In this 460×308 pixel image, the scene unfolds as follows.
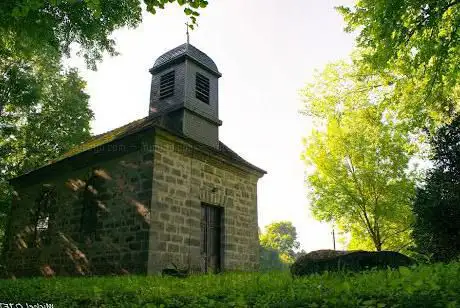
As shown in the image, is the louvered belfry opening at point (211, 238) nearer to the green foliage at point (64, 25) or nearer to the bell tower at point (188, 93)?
the bell tower at point (188, 93)

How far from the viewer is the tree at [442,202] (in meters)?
10.9

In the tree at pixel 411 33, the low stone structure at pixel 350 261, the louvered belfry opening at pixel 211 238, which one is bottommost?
the low stone structure at pixel 350 261

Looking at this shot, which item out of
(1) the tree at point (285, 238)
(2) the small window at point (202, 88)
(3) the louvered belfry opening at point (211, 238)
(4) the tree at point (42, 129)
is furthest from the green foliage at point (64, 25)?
(1) the tree at point (285, 238)

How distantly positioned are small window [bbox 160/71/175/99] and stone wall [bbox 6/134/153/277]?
3138 mm

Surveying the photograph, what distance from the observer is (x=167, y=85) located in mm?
13438

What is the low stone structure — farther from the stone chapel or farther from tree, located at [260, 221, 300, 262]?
tree, located at [260, 221, 300, 262]

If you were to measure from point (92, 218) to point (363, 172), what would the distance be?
1228 centimetres

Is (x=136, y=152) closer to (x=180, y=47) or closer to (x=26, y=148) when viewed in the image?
(x=180, y=47)

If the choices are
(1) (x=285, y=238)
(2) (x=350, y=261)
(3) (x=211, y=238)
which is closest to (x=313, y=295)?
(2) (x=350, y=261)

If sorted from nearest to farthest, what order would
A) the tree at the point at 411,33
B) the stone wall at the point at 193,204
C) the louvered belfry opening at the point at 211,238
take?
1. the tree at the point at 411,33
2. the stone wall at the point at 193,204
3. the louvered belfry opening at the point at 211,238

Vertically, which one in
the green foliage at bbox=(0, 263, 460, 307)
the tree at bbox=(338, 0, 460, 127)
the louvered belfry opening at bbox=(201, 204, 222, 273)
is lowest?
the green foliage at bbox=(0, 263, 460, 307)

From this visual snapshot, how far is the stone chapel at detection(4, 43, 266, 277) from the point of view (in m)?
10.0

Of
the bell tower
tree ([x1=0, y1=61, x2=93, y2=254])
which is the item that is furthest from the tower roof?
tree ([x1=0, y1=61, x2=93, y2=254])

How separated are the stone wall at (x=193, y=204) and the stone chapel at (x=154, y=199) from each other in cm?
3
